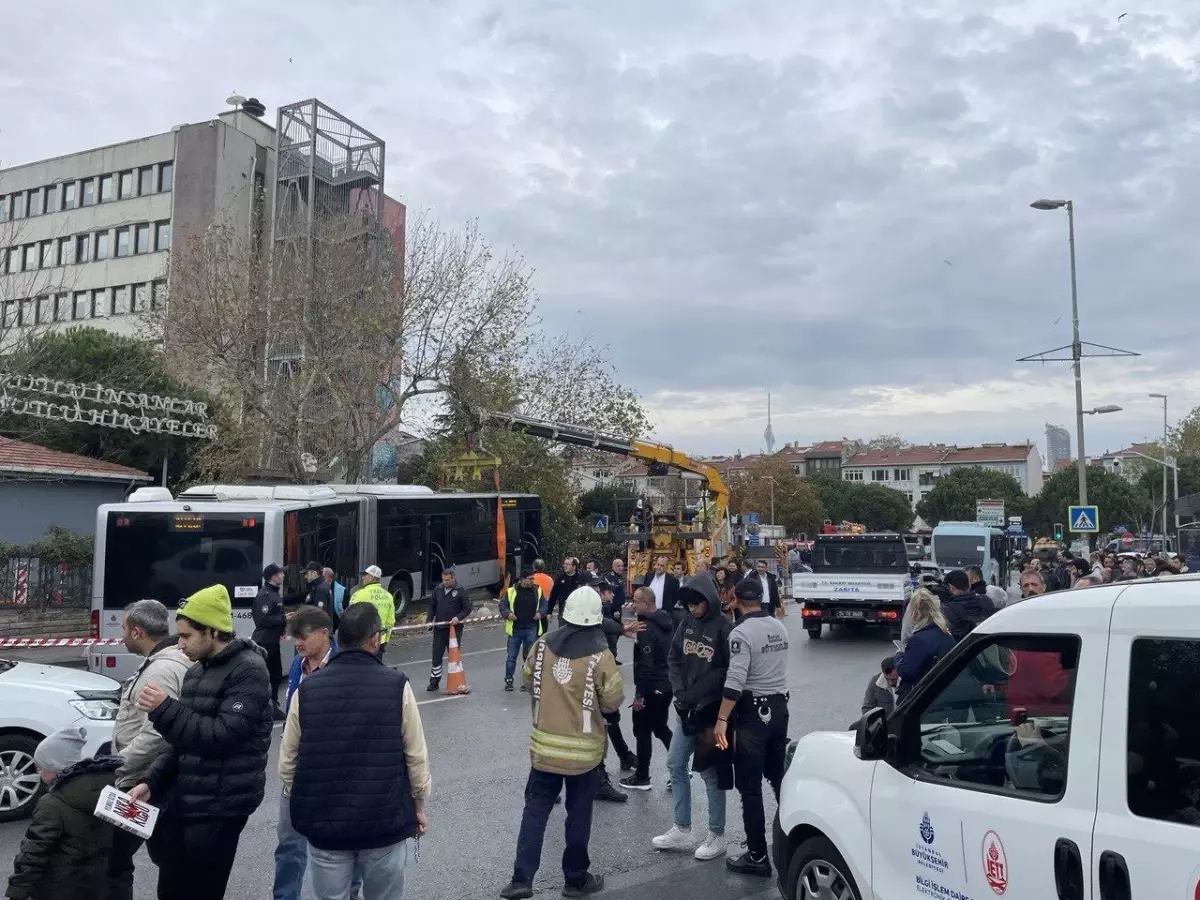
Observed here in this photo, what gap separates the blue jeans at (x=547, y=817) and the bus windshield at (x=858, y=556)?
14451 millimetres

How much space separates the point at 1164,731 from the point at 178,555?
13.6 meters

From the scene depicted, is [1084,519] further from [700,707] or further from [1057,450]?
[1057,450]

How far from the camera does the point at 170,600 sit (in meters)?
13.8

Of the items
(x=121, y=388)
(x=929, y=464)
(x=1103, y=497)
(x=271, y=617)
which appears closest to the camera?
(x=271, y=617)

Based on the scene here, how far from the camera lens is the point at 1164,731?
9.46 ft

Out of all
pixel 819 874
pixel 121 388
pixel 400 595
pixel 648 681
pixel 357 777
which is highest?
pixel 121 388

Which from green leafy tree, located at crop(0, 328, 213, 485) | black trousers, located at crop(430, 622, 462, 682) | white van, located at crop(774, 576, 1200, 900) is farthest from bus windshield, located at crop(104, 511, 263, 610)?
green leafy tree, located at crop(0, 328, 213, 485)

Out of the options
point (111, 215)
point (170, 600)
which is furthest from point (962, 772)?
point (111, 215)

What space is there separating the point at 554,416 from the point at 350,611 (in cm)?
3102

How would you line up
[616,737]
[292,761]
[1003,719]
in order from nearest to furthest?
1. [1003,719]
2. [292,761]
3. [616,737]

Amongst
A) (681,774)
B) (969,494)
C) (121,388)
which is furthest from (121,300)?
(969,494)

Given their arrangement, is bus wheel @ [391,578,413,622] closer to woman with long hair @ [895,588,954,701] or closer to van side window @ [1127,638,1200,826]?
woman with long hair @ [895,588,954,701]

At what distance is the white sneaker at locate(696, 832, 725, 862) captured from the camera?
615 cm

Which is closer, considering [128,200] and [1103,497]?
[128,200]
